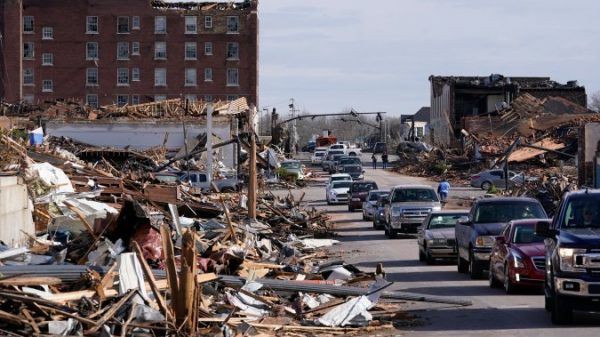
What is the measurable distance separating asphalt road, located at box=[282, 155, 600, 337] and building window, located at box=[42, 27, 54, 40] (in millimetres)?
77468

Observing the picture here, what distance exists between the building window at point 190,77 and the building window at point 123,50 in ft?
19.2

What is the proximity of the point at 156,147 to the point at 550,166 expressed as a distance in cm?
2698

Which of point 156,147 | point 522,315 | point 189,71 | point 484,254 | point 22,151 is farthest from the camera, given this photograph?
point 189,71

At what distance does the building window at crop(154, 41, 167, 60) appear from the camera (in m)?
111

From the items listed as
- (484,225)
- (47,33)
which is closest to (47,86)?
(47,33)

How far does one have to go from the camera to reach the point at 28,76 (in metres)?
112

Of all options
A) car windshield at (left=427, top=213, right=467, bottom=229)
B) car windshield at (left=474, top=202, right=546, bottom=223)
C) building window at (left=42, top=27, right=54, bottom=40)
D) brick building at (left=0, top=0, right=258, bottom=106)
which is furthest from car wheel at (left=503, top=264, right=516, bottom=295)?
building window at (left=42, top=27, right=54, bottom=40)

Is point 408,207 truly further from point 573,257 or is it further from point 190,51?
point 190,51

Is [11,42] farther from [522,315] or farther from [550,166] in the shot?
[522,315]

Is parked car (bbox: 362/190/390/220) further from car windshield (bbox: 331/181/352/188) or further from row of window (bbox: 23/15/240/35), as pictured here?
row of window (bbox: 23/15/240/35)

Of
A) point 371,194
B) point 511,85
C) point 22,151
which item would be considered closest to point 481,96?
point 511,85

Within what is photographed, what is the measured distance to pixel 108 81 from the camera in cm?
11219

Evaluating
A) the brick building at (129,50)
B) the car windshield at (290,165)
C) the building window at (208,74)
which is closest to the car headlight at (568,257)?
the car windshield at (290,165)

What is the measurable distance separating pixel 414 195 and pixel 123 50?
7577 cm
